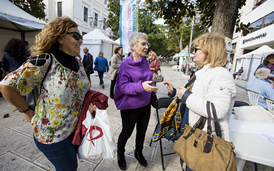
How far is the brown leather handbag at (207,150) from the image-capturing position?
111 cm

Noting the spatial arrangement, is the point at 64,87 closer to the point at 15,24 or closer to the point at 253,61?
the point at 15,24

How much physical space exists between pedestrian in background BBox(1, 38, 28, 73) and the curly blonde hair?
3.54 metres

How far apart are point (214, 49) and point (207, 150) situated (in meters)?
0.98

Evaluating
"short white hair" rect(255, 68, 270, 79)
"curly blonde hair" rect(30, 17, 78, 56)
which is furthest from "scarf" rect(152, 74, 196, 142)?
"short white hair" rect(255, 68, 270, 79)

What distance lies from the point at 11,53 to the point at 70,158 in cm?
404

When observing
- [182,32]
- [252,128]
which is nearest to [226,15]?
[252,128]

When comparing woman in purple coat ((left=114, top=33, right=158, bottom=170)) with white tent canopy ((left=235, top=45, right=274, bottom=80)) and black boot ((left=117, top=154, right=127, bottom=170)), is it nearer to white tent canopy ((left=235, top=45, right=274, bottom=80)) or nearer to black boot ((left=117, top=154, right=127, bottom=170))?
black boot ((left=117, top=154, right=127, bottom=170))

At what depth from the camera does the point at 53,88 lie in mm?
1165

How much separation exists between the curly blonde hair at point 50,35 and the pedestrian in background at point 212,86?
1.30 metres

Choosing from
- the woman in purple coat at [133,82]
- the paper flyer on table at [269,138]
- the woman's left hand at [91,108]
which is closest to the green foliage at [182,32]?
the woman in purple coat at [133,82]

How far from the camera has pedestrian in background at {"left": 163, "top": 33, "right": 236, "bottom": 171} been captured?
120cm

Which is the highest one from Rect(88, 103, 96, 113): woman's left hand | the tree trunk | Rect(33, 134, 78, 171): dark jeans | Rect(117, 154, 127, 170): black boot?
the tree trunk

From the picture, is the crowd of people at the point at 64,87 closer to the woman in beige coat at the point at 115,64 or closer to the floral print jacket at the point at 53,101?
the floral print jacket at the point at 53,101

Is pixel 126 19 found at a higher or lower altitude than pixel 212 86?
higher
